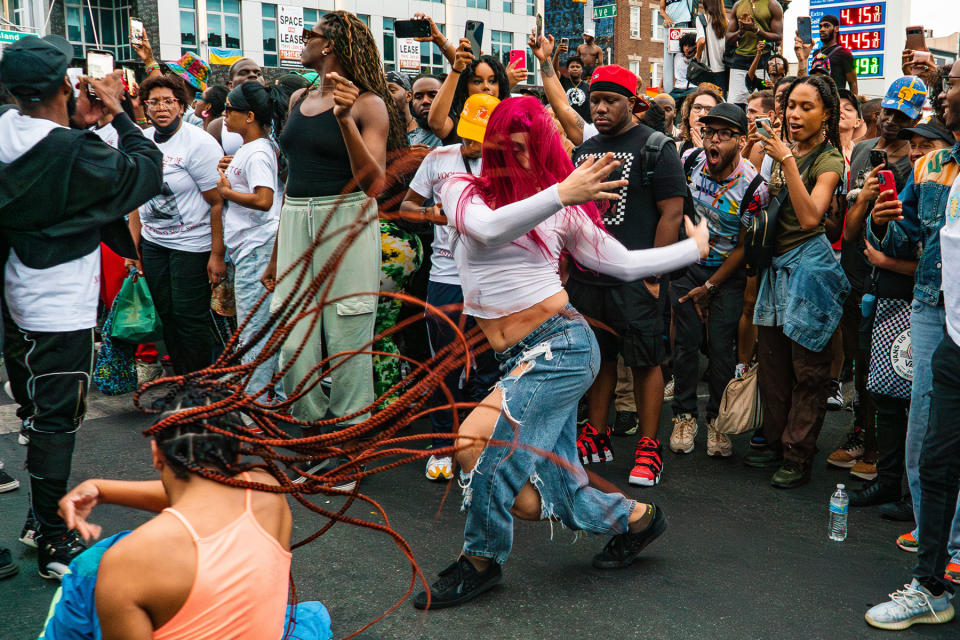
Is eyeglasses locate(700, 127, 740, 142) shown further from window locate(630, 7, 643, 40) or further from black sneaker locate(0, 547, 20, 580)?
window locate(630, 7, 643, 40)

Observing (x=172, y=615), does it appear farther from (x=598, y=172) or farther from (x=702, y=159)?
(x=702, y=159)

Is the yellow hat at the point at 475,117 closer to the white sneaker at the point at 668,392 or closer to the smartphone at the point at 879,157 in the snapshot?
the smartphone at the point at 879,157

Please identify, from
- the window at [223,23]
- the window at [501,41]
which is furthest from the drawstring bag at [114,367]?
the window at [501,41]

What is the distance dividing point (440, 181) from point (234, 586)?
11.2ft

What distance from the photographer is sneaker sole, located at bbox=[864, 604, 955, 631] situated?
10.8 ft

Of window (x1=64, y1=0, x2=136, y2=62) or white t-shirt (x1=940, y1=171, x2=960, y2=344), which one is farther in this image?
window (x1=64, y1=0, x2=136, y2=62)

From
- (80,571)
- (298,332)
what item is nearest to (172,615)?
(80,571)

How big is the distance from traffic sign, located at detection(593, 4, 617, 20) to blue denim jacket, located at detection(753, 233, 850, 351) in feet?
51.1

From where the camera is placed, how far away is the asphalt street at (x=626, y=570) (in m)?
3.34

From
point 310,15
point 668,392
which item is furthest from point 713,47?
point 310,15

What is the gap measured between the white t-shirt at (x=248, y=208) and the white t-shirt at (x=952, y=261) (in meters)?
3.64

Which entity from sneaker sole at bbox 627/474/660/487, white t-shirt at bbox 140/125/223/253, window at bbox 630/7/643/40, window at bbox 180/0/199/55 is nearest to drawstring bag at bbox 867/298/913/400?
sneaker sole at bbox 627/474/660/487

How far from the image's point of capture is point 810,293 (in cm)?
481

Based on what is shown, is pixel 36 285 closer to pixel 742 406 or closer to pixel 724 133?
pixel 742 406
